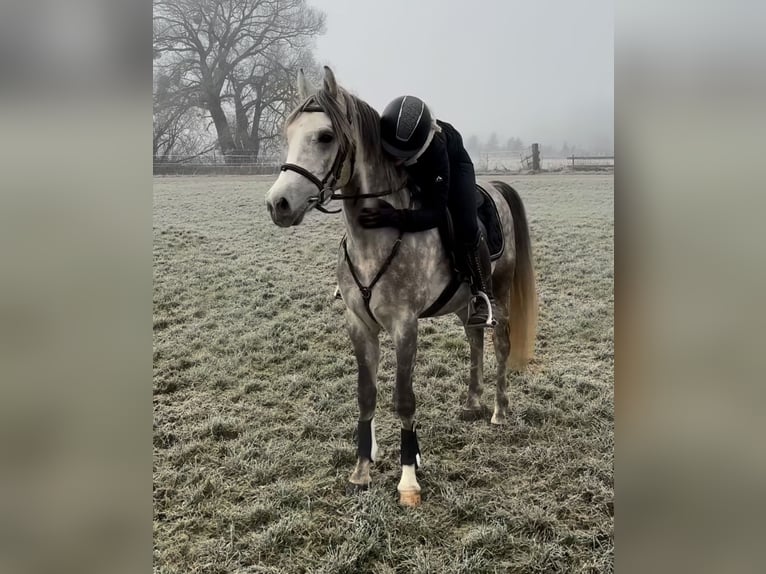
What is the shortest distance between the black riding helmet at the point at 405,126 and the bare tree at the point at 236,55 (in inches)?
26.7

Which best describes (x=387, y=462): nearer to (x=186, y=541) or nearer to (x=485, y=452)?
(x=485, y=452)

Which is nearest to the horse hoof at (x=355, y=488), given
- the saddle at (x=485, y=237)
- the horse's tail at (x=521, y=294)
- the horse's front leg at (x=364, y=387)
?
the horse's front leg at (x=364, y=387)

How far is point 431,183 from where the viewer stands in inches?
69.4

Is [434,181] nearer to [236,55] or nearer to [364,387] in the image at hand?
[364,387]

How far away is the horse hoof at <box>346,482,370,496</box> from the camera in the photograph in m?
1.79

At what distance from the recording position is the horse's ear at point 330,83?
1.46 m

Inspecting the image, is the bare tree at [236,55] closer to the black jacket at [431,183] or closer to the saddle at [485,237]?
the black jacket at [431,183]

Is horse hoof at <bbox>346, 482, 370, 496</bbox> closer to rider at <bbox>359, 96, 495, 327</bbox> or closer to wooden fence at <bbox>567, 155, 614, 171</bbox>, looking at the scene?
rider at <bbox>359, 96, 495, 327</bbox>

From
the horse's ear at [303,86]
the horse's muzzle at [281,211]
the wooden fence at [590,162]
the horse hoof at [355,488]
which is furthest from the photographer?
the wooden fence at [590,162]

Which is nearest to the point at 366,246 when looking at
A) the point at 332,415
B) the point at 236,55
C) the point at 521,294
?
the point at 332,415

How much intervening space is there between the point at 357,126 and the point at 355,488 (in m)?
1.24

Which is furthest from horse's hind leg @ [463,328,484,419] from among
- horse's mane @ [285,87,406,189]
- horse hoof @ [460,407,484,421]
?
horse's mane @ [285,87,406,189]
